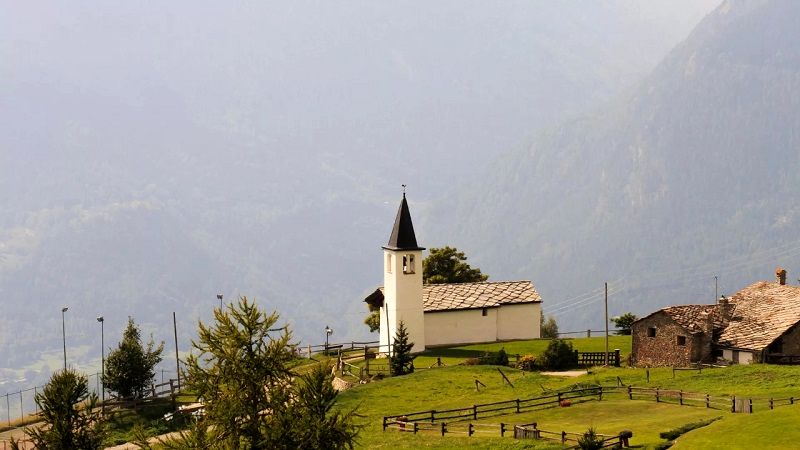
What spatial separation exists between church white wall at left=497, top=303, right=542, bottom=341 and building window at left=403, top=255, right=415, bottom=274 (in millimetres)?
7760

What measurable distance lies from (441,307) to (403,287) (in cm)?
337

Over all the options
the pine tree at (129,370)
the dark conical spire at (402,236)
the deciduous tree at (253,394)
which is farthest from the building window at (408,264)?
the deciduous tree at (253,394)

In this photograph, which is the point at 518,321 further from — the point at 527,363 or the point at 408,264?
the point at 527,363

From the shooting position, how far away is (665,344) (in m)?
71.8

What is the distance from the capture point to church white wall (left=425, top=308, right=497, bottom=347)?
3504 inches

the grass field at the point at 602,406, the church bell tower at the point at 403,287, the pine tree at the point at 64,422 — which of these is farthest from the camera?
the church bell tower at the point at 403,287

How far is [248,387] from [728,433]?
20.3 meters

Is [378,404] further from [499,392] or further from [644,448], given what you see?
[644,448]

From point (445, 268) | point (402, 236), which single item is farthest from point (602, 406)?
point (445, 268)

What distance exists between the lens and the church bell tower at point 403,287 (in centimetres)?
8781

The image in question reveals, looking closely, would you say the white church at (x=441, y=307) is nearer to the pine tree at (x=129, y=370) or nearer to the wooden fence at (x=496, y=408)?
the pine tree at (x=129, y=370)

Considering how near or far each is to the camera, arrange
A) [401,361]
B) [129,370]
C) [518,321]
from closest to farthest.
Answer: [129,370], [401,361], [518,321]

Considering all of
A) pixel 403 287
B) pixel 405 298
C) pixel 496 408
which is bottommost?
pixel 496 408

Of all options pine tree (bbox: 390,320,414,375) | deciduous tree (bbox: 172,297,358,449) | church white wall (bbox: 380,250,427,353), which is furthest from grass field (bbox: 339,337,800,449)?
church white wall (bbox: 380,250,427,353)
